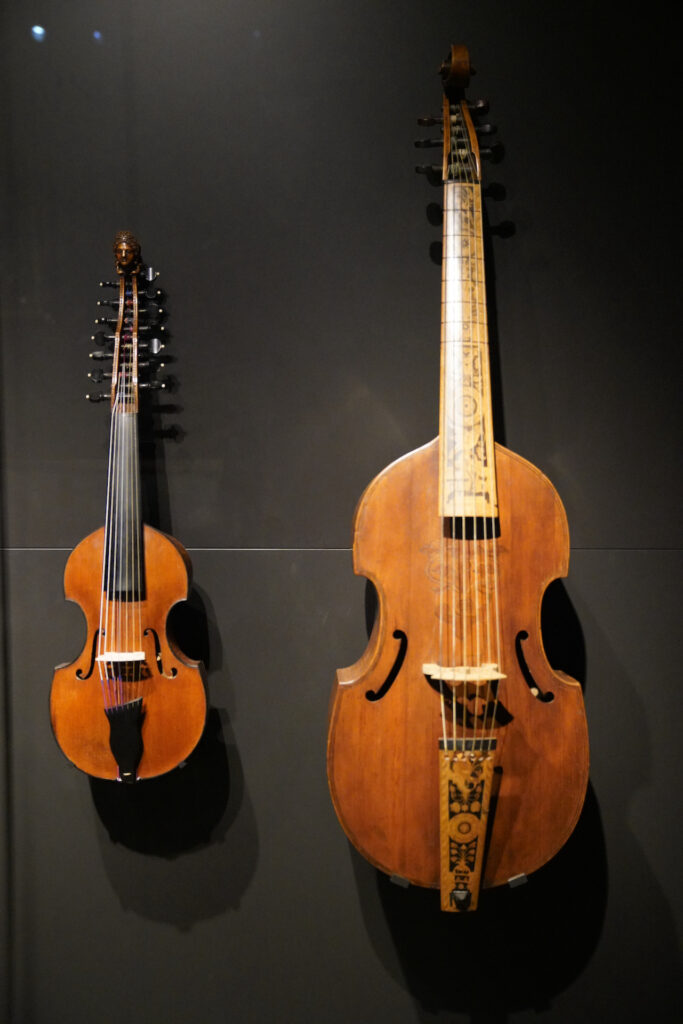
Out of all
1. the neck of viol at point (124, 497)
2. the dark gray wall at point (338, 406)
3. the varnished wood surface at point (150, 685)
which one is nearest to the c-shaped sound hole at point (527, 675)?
the dark gray wall at point (338, 406)

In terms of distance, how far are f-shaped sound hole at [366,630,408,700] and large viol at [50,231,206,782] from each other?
373 millimetres

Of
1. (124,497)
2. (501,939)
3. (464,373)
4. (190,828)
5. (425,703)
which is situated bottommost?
(501,939)

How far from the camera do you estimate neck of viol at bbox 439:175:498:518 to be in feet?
4.73

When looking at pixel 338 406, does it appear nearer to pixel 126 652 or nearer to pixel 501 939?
pixel 126 652

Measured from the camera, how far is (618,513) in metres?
1.79

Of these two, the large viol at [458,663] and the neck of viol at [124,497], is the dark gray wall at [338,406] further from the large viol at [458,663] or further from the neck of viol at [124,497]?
the large viol at [458,663]

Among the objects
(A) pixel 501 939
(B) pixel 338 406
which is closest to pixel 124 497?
(B) pixel 338 406

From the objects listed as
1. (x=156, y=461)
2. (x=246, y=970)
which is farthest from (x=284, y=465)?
(x=246, y=970)

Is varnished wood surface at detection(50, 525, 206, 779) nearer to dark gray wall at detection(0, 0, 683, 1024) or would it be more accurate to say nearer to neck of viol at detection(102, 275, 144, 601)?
neck of viol at detection(102, 275, 144, 601)

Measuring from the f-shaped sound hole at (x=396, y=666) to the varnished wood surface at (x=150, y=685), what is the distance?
1.22 ft

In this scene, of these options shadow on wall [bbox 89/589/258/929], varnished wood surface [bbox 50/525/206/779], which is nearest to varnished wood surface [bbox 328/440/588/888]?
varnished wood surface [bbox 50/525/206/779]

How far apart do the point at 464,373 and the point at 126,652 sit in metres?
0.88

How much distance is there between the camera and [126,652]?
1566 mm

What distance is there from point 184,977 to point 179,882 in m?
0.23
